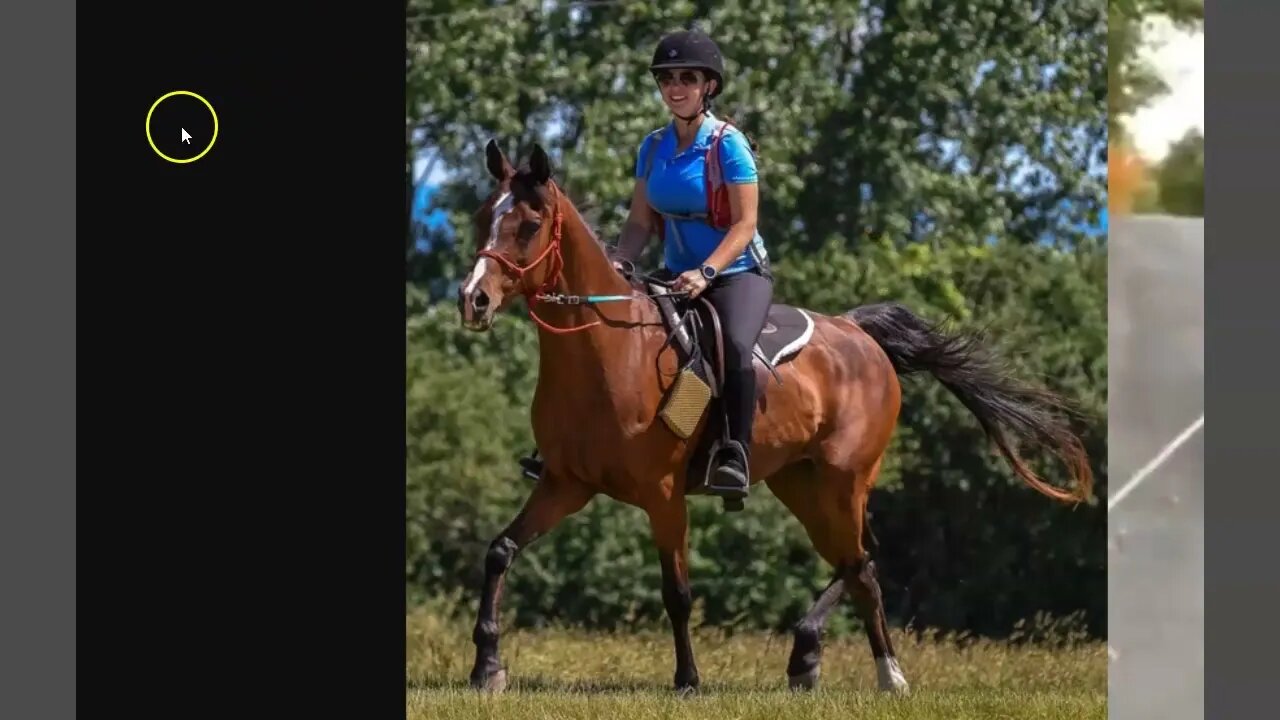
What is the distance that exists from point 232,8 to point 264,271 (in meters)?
0.83

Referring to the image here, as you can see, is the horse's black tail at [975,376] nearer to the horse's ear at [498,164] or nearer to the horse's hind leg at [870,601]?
the horse's hind leg at [870,601]

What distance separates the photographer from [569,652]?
11305 millimetres

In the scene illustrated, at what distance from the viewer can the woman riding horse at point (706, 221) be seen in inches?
334

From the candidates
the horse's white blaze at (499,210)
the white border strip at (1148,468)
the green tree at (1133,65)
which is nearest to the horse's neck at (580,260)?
the horse's white blaze at (499,210)

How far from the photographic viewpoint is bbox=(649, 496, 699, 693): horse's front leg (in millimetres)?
8797

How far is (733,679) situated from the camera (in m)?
10.1

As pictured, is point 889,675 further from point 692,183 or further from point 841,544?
point 692,183

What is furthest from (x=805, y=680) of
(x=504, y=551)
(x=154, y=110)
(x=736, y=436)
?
(x=154, y=110)

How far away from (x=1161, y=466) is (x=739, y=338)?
9.61ft

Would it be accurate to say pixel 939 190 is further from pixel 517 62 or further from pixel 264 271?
pixel 264 271

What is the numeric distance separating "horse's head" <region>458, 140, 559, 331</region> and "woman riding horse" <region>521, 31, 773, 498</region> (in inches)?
23.4

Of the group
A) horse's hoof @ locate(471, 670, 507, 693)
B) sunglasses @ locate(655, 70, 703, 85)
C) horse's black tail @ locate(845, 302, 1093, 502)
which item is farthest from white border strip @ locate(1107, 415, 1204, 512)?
horse's black tail @ locate(845, 302, 1093, 502)

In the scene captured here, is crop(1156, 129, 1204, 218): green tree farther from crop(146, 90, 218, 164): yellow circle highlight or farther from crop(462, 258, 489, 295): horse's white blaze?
crop(146, 90, 218, 164): yellow circle highlight
